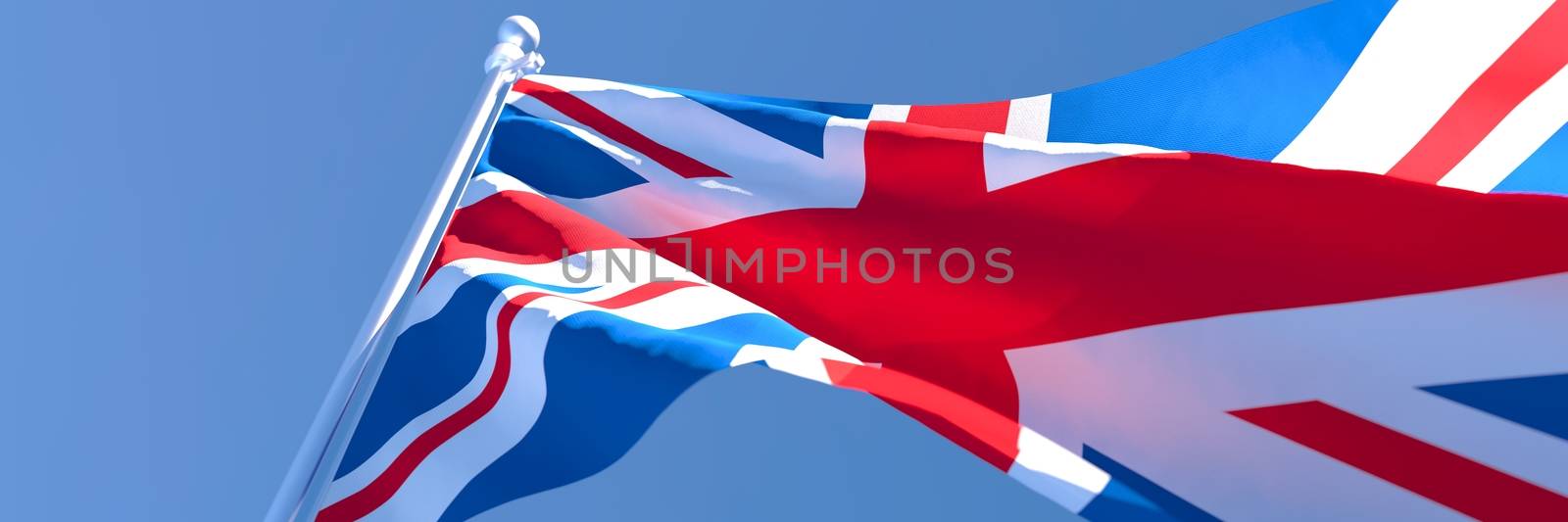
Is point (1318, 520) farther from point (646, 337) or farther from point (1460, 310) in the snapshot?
point (646, 337)

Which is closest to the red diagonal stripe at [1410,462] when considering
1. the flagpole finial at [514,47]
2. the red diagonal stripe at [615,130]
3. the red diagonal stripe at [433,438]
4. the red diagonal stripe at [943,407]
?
the red diagonal stripe at [943,407]

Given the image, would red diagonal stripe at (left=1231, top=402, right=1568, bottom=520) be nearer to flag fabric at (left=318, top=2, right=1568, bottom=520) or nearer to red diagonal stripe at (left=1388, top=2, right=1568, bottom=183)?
flag fabric at (left=318, top=2, right=1568, bottom=520)

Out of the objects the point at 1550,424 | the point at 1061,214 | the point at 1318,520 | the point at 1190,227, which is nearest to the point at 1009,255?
the point at 1061,214

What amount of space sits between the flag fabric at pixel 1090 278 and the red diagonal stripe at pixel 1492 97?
0.01m

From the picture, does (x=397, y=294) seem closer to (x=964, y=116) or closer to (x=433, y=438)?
(x=433, y=438)

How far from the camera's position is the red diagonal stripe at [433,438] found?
18.1 feet

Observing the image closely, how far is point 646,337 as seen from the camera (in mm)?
5164

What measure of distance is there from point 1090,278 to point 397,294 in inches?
103

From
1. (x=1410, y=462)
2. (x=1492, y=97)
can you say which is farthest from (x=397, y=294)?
(x=1492, y=97)

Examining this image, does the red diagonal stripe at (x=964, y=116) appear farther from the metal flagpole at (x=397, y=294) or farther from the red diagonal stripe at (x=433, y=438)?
the metal flagpole at (x=397, y=294)

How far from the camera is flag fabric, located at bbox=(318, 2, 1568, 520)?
4.70 metres

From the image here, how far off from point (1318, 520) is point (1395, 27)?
247cm

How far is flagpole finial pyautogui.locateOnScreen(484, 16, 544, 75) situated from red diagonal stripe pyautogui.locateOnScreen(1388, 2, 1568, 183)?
370 cm

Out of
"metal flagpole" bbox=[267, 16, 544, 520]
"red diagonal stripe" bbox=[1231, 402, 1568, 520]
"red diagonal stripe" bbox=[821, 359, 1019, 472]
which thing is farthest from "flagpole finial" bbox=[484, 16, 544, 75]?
"red diagonal stripe" bbox=[1231, 402, 1568, 520]
